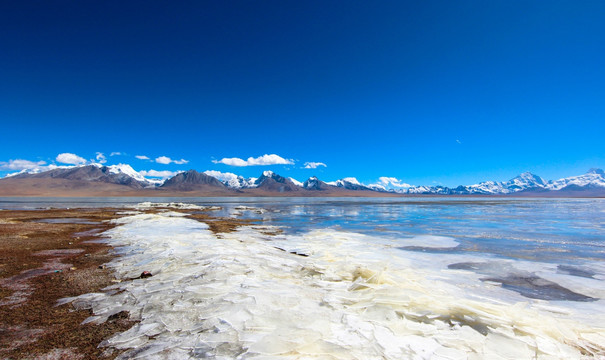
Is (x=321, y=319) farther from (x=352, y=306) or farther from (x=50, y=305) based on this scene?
(x=50, y=305)

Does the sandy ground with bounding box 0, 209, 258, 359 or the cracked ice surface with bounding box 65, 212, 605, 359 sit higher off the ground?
the cracked ice surface with bounding box 65, 212, 605, 359

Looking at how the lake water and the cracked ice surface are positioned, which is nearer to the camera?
the cracked ice surface

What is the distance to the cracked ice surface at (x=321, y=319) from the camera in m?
4.69

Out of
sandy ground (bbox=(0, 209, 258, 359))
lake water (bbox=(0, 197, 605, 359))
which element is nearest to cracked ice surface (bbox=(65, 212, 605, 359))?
lake water (bbox=(0, 197, 605, 359))

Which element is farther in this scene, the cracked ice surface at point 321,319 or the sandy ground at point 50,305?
the sandy ground at point 50,305

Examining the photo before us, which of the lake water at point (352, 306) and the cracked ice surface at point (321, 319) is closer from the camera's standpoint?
the cracked ice surface at point (321, 319)

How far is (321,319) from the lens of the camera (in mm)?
5723

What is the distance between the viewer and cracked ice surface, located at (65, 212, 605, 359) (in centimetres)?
469

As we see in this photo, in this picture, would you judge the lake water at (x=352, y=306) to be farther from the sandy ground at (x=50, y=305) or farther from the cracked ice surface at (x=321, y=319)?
the sandy ground at (x=50, y=305)

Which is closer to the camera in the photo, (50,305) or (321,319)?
(321,319)

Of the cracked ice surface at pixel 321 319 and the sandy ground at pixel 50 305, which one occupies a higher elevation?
the cracked ice surface at pixel 321 319

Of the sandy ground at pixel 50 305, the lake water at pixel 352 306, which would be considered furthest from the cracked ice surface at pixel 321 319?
the sandy ground at pixel 50 305

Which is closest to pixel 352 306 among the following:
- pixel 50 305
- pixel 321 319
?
pixel 321 319

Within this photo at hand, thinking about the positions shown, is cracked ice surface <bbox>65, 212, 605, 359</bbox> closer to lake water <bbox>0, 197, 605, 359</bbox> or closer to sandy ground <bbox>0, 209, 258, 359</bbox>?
lake water <bbox>0, 197, 605, 359</bbox>
